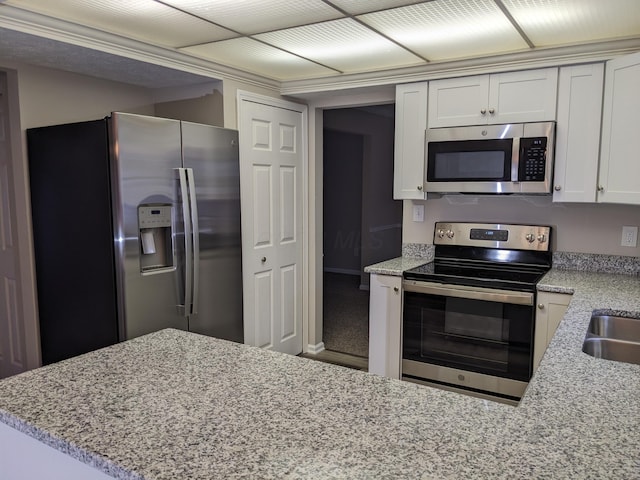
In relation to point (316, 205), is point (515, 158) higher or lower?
higher

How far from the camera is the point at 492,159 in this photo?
2.87 m

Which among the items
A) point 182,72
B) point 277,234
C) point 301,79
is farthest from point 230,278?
point 301,79

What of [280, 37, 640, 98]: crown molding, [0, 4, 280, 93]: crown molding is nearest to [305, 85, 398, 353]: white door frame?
[280, 37, 640, 98]: crown molding

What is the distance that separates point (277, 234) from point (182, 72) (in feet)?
4.28

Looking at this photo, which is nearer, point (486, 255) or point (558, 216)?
point (558, 216)

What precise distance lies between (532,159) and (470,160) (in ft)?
1.14

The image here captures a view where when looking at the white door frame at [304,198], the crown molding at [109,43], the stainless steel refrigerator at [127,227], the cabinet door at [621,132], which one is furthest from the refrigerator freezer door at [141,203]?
the cabinet door at [621,132]

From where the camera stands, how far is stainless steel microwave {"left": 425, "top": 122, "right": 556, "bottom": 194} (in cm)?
274

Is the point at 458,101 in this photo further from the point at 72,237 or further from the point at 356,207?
the point at 356,207

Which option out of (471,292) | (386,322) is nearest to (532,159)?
(471,292)

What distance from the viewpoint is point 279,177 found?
142 inches

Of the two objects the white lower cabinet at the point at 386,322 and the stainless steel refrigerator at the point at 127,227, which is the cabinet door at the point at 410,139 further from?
the stainless steel refrigerator at the point at 127,227

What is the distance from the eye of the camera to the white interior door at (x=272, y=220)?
3.35 meters

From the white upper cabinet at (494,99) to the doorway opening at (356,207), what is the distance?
217 centimetres
